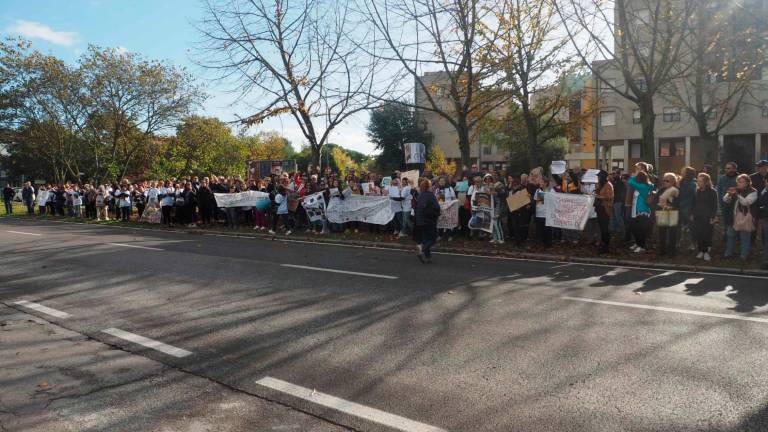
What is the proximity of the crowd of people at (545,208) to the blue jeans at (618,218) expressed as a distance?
0.08 ft

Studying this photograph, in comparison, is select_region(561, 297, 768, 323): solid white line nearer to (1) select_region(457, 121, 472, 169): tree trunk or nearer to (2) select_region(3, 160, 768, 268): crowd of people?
(2) select_region(3, 160, 768, 268): crowd of people

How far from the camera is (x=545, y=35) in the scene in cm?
1711

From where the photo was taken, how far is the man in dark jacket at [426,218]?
1126 cm

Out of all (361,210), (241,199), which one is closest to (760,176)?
(361,210)

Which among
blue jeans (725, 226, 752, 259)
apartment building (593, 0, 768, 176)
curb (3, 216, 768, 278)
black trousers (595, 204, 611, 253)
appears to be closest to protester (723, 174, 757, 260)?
blue jeans (725, 226, 752, 259)

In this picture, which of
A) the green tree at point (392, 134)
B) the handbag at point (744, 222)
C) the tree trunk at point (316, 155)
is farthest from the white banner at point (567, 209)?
the green tree at point (392, 134)

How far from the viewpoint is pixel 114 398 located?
4266 millimetres

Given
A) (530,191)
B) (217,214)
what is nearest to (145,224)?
(217,214)

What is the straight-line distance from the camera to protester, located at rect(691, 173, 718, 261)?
10.9 meters

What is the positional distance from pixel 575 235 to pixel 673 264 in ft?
9.57

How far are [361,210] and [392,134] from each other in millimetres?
51518

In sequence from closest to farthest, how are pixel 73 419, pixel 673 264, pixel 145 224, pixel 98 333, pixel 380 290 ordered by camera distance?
pixel 73 419, pixel 98 333, pixel 380 290, pixel 673 264, pixel 145 224

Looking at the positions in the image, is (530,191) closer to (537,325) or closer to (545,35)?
(545,35)

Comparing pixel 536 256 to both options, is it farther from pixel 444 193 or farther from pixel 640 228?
pixel 444 193
